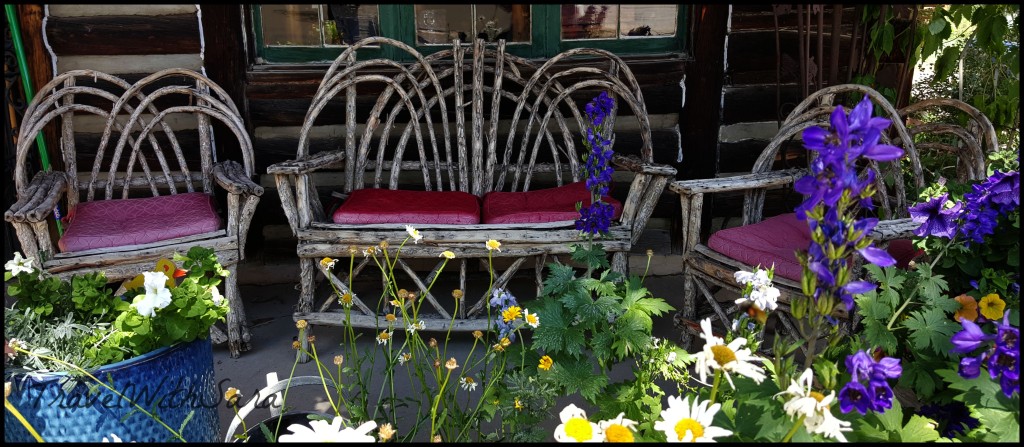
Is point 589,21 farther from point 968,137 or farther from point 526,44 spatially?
point 968,137

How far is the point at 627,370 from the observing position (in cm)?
305

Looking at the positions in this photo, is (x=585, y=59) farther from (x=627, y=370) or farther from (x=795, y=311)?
(x=795, y=311)

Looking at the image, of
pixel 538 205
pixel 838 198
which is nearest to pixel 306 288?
pixel 538 205

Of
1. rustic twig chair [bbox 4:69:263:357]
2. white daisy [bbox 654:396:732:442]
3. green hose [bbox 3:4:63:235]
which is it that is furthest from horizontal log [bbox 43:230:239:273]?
white daisy [bbox 654:396:732:442]

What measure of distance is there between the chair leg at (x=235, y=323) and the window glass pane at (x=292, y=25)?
1.21 meters

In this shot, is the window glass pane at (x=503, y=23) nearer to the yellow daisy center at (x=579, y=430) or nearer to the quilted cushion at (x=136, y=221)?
the quilted cushion at (x=136, y=221)

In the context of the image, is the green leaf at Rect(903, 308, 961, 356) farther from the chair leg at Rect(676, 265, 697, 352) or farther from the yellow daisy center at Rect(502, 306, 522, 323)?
the chair leg at Rect(676, 265, 697, 352)

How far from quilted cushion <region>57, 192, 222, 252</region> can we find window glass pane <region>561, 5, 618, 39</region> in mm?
1863

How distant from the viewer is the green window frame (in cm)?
370

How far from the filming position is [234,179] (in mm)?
3131

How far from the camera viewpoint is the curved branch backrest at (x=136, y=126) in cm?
331

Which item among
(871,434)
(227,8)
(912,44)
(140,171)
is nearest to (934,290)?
(871,434)

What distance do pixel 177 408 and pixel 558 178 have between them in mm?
2084

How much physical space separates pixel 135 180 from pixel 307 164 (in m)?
1.10
